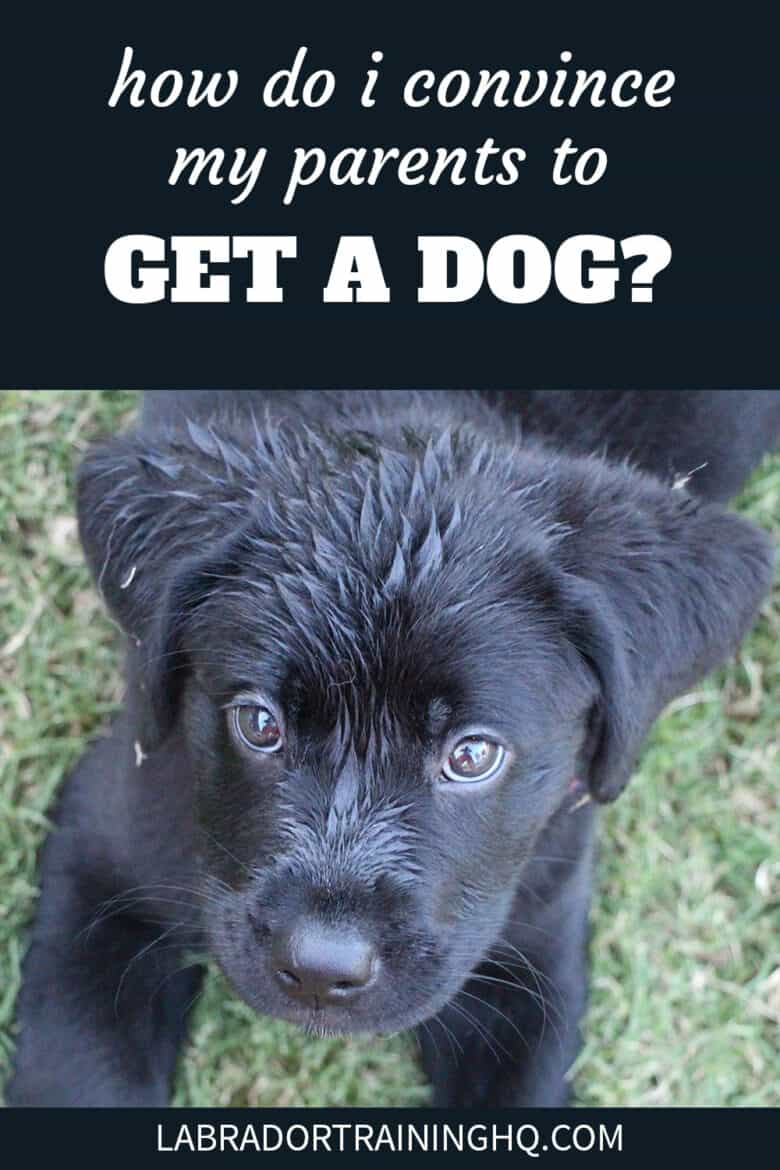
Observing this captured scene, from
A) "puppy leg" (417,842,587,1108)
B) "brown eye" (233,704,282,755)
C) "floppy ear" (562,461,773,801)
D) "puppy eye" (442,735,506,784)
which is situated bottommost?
"puppy leg" (417,842,587,1108)

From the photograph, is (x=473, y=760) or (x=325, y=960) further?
(x=473, y=760)

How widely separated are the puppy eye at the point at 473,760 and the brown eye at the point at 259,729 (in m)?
0.32

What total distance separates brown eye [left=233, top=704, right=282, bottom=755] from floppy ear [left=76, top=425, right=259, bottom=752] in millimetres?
210

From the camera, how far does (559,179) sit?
353 cm

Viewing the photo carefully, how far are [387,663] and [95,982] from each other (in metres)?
1.29

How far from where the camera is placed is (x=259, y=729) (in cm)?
280

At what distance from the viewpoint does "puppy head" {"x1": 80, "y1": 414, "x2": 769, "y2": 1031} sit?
270 centimetres

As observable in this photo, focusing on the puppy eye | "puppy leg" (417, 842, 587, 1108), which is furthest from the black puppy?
"puppy leg" (417, 842, 587, 1108)

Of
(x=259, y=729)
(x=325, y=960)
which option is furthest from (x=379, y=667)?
(x=325, y=960)

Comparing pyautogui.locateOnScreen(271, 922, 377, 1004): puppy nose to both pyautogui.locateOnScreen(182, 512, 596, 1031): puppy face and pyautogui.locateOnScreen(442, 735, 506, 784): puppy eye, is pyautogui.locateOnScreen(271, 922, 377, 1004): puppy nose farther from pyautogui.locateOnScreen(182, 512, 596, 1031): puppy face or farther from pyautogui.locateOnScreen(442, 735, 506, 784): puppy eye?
pyautogui.locateOnScreen(442, 735, 506, 784): puppy eye

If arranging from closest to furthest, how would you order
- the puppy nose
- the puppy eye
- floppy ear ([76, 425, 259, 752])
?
1. the puppy nose
2. the puppy eye
3. floppy ear ([76, 425, 259, 752])

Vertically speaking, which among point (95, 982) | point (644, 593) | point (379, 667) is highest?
point (644, 593)

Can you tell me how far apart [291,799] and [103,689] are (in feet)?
4.58

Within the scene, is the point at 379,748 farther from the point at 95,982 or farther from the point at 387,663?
the point at 95,982
